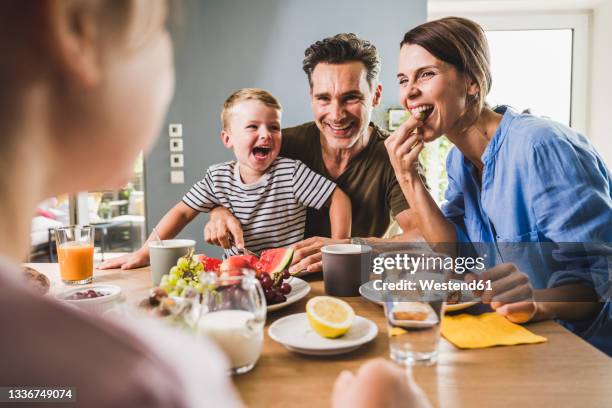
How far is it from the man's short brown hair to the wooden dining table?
4.86ft

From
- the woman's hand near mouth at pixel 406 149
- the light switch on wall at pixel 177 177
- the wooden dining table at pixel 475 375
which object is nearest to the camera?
the wooden dining table at pixel 475 375

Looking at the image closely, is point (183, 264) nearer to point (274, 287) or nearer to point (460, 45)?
point (274, 287)

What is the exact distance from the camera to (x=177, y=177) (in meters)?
3.48

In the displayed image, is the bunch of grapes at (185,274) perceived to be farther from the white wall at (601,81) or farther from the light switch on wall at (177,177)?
the white wall at (601,81)

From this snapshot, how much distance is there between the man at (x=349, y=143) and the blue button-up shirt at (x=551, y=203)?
492mm

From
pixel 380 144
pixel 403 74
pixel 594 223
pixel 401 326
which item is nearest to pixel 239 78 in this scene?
pixel 380 144

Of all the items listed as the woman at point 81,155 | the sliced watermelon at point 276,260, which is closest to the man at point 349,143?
the sliced watermelon at point 276,260

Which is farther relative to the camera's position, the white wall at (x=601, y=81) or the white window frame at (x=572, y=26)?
the white window frame at (x=572, y=26)

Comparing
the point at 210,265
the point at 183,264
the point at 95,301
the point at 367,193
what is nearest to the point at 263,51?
the point at 367,193

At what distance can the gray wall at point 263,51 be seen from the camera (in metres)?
3.37

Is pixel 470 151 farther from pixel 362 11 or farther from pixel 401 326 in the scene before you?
pixel 362 11

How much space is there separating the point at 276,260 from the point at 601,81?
3485mm

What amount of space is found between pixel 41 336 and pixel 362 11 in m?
3.56

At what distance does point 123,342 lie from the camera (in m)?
0.17
